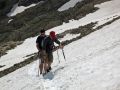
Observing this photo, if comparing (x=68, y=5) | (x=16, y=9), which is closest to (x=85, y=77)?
(x=68, y=5)

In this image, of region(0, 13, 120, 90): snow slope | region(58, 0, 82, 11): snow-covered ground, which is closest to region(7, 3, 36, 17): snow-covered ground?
region(58, 0, 82, 11): snow-covered ground

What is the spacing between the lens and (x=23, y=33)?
6538 cm

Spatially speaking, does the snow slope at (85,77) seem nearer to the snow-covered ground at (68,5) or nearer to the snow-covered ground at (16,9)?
the snow-covered ground at (68,5)

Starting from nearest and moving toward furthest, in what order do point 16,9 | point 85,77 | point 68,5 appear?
point 85,77 < point 68,5 < point 16,9

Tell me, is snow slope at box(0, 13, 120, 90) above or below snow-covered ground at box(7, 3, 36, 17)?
above

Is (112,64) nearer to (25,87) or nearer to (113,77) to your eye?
(113,77)

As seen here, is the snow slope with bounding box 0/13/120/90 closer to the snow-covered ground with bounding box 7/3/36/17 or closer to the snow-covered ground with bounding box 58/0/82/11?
the snow-covered ground with bounding box 58/0/82/11

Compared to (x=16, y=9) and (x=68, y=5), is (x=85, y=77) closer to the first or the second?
(x=68, y=5)

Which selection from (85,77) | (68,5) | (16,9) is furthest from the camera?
(16,9)

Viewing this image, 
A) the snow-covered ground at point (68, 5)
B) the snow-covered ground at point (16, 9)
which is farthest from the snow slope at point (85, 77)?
the snow-covered ground at point (16, 9)

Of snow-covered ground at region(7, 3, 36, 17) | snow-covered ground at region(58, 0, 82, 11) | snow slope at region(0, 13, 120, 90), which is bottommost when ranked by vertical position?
snow-covered ground at region(58, 0, 82, 11)

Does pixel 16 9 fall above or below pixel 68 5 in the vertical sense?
above

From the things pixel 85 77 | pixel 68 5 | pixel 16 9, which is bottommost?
pixel 68 5

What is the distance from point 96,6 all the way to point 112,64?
4479cm
